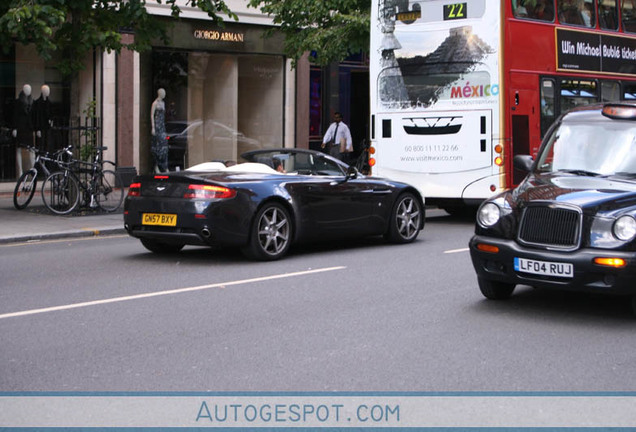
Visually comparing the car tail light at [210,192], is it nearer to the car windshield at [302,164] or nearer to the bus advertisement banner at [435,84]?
the car windshield at [302,164]

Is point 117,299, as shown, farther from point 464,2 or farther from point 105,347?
point 464,2

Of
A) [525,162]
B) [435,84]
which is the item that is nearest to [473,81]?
[435,84]

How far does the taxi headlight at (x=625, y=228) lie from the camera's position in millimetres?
7579

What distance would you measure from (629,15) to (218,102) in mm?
10873

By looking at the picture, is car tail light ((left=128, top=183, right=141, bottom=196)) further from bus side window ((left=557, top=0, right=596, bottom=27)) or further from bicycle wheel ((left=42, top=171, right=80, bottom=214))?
bus side window ((left=557, top=0, right=596, bottom=27))

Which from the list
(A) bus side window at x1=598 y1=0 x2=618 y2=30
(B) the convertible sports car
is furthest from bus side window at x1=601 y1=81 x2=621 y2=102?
(B) the convertible sports car

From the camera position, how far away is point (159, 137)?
910 inches

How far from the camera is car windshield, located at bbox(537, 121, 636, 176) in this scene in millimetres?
8719

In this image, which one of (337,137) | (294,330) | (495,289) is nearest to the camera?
(294,330)

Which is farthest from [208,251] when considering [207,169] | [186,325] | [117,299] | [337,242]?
[186,325]

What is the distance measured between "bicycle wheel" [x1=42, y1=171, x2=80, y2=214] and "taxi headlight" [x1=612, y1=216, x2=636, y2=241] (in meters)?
11.0

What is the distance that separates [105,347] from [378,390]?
81.4 inches

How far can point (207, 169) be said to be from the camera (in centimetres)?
1195

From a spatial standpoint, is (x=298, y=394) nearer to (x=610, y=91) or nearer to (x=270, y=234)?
(x=270, y=234)
